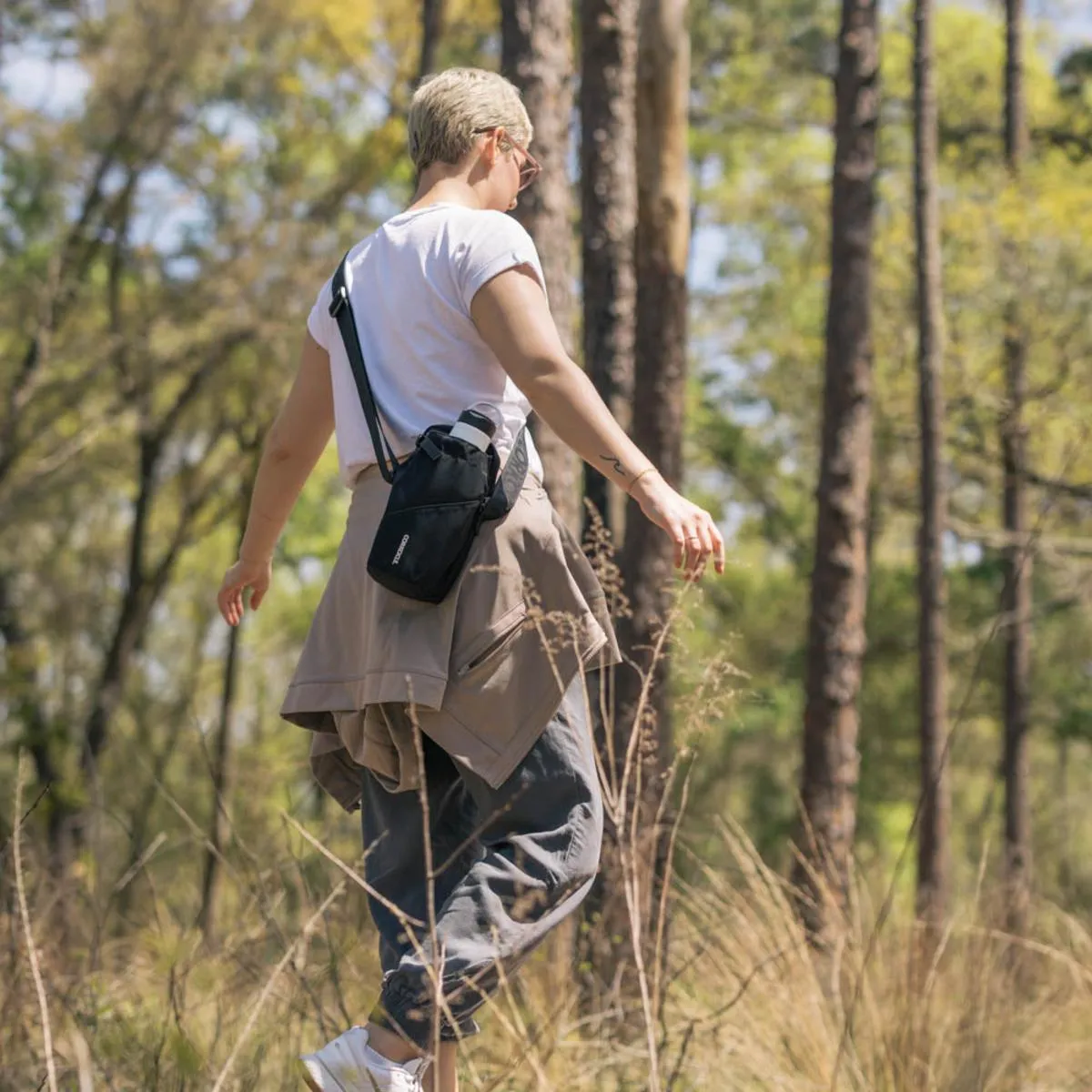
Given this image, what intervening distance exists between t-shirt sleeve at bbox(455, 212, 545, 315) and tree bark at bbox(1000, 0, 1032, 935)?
11.4 meters

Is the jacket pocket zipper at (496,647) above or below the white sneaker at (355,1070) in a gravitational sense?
above

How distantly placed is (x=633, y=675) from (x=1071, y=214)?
30.0ft

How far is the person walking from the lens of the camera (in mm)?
2756

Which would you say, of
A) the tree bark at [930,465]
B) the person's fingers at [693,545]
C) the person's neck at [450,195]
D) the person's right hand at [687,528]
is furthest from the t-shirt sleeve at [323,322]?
the tree bark at [930,465]

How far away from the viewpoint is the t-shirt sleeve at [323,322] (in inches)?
123

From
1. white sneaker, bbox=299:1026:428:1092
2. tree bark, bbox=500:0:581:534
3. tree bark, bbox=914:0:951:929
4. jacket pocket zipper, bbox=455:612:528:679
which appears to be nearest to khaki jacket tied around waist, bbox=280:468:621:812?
jacket pocket zipper, bbox=455:612:528:679

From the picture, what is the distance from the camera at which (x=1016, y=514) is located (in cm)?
1468

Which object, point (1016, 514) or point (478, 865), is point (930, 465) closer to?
point (1016, 514)

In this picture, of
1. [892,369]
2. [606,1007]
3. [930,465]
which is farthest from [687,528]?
[892,369]

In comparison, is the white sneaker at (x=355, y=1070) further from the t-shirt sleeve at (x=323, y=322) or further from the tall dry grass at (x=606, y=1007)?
the t-shirt sleeve at (x=323, y=322)

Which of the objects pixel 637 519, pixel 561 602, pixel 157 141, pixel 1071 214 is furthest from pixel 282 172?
pixel 561 602

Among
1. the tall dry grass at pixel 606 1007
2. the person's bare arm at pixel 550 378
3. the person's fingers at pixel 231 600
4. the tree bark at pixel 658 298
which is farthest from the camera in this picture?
the tree bark at pixel 658 298

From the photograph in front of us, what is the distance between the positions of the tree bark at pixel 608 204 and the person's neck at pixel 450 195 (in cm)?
351

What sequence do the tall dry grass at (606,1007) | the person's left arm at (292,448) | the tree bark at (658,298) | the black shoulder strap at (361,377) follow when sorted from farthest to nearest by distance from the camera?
the tree bark at (658,298) < the tall dry grass at (606,1007) < the person's left arm at (292,448) < the black shoulder strap at (361,377)
